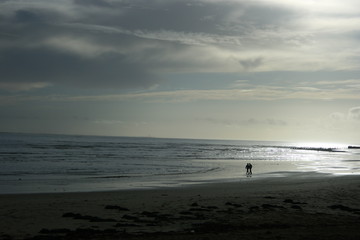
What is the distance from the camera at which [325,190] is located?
2134 centimetres

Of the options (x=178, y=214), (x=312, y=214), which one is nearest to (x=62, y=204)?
(x=178, y=214)

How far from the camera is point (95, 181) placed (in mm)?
27031

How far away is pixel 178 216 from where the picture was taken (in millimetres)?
13398

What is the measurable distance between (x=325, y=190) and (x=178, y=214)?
1120 centimetres

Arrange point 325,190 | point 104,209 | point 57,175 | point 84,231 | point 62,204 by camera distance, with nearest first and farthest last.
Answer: point 84,231, point 104,209, point 62,204, point 325,190, point 57,175

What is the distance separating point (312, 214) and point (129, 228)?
7.06 meters

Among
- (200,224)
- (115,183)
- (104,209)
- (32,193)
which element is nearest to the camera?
(200,224)

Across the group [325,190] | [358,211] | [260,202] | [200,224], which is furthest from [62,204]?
[325,190]

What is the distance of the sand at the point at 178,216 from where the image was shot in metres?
10.7

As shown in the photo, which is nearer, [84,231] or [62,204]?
[84,231]

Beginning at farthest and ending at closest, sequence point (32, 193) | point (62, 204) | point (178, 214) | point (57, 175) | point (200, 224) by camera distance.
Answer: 1. point (57, 175)
2. point (32, 193)
3. point (62, 204)
4. point (178, 214)
5. point (200, 224)

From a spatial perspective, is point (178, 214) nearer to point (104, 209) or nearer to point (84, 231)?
point (104, 209)

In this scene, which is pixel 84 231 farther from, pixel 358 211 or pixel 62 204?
pixel 358 211

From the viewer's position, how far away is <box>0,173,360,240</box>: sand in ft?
35.1
